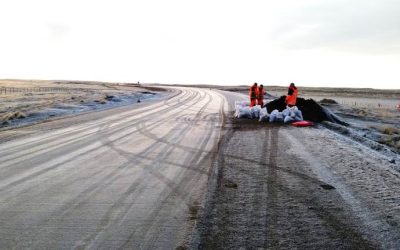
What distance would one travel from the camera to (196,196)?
21.6 feet

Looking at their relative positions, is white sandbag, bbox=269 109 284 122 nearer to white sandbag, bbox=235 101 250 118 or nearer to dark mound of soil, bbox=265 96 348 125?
dark mound of soil, bbox=265 96 348 125

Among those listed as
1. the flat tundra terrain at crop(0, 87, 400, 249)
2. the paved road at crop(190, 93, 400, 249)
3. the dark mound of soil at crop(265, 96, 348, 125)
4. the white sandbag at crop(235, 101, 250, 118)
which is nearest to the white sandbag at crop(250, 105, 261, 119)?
the white sandbag at crop(235, 101, 250, 118)

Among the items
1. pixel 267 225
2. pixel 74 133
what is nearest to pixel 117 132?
pixel 74 133

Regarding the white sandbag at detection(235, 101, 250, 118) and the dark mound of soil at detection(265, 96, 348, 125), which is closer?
the dark mound of soil at detection(265, 96, 348, 125)

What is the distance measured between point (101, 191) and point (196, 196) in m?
1.48

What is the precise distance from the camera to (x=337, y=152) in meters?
10.9

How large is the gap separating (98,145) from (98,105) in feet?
66.4

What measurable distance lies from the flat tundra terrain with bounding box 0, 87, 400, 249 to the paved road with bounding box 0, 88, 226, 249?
0.02m

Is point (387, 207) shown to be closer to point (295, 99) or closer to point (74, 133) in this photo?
point (74, 133)

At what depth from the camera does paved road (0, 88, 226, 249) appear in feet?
16.3

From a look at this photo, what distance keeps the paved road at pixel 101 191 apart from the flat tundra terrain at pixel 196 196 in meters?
0.02

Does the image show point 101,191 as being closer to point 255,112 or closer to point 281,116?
point 281,116

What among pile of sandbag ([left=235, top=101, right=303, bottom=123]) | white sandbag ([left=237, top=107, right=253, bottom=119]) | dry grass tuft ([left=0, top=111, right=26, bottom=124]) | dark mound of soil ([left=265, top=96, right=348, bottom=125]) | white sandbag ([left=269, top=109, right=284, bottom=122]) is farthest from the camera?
white sandbag ([left=237, top=107, right=253, bottom=119])

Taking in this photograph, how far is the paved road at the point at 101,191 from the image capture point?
16.3 ft
